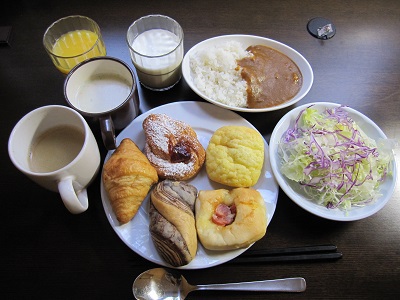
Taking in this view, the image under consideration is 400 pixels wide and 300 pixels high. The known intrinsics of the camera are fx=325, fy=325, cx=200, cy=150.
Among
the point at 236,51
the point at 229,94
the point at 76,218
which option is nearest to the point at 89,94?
the point at 76,218

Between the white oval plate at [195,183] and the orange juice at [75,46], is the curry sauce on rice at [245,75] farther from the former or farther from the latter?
the orange juice at [75,46]

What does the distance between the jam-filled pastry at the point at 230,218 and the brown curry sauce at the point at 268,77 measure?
0.52 m

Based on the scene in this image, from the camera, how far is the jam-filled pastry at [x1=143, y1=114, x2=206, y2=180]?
1417 mm

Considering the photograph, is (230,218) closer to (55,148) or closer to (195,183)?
(195,183)

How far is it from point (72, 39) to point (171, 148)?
0.84 m

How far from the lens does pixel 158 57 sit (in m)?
1.52

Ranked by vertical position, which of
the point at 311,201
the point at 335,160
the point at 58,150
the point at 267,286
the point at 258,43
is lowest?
the point at 267,286

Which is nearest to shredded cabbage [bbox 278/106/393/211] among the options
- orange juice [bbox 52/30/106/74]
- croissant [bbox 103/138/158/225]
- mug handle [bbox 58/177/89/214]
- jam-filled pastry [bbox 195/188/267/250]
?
jam-filled pastry [bbox 195/188/267/250]

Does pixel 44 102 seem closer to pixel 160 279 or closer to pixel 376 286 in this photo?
pixel 160 279

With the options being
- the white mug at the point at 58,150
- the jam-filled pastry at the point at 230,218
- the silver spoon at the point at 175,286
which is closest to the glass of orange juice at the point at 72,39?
the white mug at the point at 58,150

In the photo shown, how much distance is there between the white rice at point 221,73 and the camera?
5.37ft

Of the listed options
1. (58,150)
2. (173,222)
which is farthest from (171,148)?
(58,150)

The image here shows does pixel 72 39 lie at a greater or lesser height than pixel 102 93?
greater

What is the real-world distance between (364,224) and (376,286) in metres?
0.26
